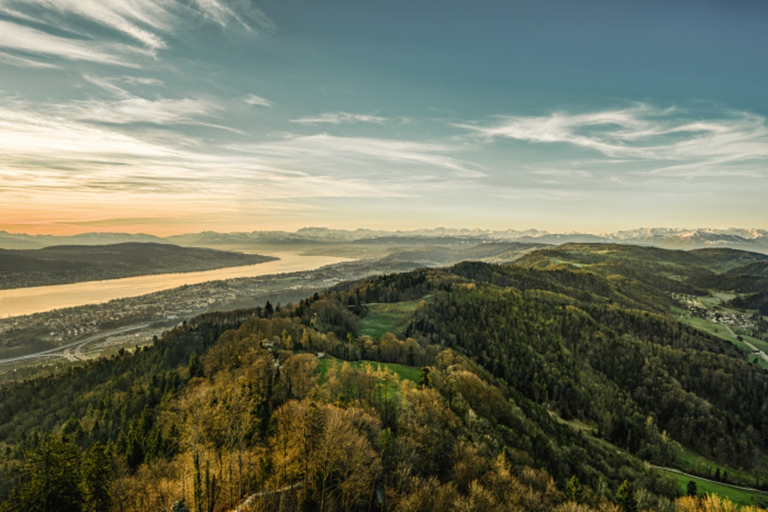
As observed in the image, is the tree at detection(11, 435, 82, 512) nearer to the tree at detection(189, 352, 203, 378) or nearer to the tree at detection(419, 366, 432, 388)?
the tree at detection(419, 366, 432, 388)

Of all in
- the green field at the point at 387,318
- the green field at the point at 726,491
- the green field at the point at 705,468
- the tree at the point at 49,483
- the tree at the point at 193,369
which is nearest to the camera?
the tree at the point at 49,483

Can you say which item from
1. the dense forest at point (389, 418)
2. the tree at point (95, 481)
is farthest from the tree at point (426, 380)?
the tree at point (95, 481)

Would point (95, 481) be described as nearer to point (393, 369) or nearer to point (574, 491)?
point (574, 491)

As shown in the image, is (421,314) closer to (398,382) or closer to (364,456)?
(398,382)

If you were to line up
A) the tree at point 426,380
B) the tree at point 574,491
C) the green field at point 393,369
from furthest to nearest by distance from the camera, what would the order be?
the green field at point 393,369
the tree at point 426,380
the tree at point 574,491

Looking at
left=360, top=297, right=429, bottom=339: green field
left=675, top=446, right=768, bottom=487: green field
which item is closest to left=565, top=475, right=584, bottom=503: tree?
left=360, top=297, right=429, bottom=339: green field

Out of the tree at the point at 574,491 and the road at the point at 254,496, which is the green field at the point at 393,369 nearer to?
the tree at the point at 574,491
